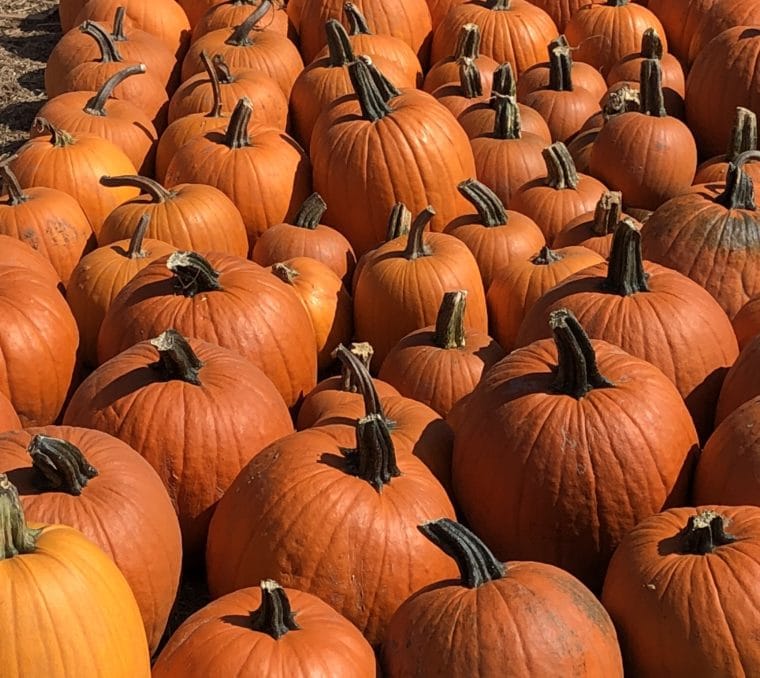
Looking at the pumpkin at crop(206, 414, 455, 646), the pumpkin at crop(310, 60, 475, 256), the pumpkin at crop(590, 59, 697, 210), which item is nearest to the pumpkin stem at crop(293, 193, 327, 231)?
the pumpkin at crop(310, 60, 475, 256)

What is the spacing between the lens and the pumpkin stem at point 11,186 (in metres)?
5.72

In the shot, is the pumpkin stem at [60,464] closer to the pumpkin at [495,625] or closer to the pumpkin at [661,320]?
the pumpkin at [495,625]

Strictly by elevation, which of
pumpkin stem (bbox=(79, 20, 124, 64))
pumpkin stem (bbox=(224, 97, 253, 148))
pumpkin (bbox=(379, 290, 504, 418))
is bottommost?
pumpkin (bbox=(379, 290, 504, 418))

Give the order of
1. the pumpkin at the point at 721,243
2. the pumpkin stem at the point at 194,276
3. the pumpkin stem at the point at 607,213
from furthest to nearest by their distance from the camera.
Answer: the pumpkin stem at the point at 607,213 → the pumpkin at the point at 721,243 → the pumpkin stem at the point at 194,276

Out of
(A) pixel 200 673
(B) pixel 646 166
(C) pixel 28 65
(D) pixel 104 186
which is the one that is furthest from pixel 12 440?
(C) pixel 28 65

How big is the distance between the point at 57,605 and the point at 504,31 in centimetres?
582

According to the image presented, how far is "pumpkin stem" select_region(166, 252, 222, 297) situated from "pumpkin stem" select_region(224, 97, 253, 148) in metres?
1.46

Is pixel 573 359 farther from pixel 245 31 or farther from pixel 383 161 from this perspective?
pixel 245 31

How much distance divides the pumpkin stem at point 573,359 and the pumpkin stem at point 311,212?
7.09 feet

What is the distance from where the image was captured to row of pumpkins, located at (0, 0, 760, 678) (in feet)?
10.5

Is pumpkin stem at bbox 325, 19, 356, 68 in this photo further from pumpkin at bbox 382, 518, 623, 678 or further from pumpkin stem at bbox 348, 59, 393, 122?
pumpkin at bbox 382, 518, 623, 678

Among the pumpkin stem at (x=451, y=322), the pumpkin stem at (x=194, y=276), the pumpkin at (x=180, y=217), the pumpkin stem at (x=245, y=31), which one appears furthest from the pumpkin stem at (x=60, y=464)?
the pumpkin stem at (x=245, y=31)

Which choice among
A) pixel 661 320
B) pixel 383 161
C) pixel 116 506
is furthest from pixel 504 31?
pixel 116 506

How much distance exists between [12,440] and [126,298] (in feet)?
4.07
